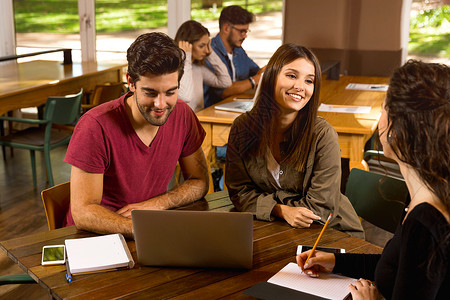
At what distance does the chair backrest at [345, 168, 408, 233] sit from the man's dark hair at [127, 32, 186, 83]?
0.89 meters

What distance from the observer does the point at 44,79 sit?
465 centimetres

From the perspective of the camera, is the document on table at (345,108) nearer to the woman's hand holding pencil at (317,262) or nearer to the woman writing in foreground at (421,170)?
the woman's hand holding pencil at (317,262)

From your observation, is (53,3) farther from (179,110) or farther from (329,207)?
(329,207)

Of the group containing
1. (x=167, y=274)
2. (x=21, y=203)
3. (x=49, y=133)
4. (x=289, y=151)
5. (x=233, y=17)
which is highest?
(x=233, y=17)

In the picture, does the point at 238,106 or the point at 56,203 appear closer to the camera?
the point at 56,203

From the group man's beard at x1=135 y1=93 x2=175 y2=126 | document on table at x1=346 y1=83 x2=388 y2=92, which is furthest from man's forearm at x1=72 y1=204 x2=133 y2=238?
document on table at x1=346 y1=83 x2=388 y2=92

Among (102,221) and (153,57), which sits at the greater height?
(153,57)

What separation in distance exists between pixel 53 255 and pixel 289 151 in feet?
2.97

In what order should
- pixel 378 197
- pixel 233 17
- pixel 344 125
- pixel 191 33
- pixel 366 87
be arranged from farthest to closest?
pixel 366 87, pixel 233 17, pixel 191 33, pixel 344 125, pixel 378 197

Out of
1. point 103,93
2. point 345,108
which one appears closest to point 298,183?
point 345,108

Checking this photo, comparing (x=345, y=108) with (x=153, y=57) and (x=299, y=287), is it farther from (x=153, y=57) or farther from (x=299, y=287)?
(x=299, y=287)

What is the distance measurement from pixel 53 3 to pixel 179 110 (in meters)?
4.77

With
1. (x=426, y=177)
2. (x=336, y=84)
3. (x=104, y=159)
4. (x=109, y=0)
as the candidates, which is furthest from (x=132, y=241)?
(x=109, y=0)

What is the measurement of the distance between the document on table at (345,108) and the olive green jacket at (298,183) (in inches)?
61.0
